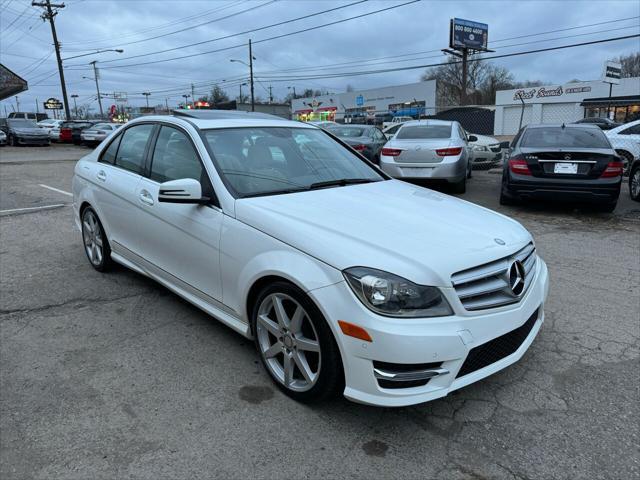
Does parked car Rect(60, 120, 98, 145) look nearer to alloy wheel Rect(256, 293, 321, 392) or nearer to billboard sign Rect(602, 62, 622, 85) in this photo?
billboard sign Rect(602, 62, 622, 85)

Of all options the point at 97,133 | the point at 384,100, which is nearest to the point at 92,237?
the point at 97,133

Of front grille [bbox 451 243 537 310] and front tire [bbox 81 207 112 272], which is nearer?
front grille [bbox 451 243 537 310]

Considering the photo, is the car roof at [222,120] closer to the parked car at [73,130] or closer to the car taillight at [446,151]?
the car taillight at [446,151]

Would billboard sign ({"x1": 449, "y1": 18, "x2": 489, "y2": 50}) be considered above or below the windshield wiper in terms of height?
above

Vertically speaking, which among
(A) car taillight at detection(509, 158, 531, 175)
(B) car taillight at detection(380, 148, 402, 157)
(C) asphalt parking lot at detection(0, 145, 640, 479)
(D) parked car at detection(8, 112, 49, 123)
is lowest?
(C) asphalt parking lot at detection(0, 145, 640, 479)

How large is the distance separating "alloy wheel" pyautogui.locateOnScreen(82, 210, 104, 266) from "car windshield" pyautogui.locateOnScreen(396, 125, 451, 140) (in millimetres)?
6619

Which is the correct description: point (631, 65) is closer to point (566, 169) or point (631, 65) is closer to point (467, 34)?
point (467, 34)

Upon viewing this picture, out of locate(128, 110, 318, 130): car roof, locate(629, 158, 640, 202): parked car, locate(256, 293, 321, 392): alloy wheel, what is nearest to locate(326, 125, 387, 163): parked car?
locate(629, 158, 640, 202): parked car

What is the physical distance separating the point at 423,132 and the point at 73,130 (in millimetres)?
26619

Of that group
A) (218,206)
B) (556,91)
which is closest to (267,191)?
(218,206)

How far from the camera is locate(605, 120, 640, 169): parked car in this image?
38.3 feet

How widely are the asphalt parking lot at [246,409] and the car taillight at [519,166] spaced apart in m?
3.70

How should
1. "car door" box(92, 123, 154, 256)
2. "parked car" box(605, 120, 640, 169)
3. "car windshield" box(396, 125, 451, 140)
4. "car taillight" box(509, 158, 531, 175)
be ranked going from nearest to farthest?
"car door" box(92, 123, 154, 256) → "car taillight" box(509, 158, 531, 175) → "car windshield" box(396, 125, 451, 140) → "parked car" box(605, 120, 640, 169)

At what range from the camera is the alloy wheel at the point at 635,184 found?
913 centimetres
